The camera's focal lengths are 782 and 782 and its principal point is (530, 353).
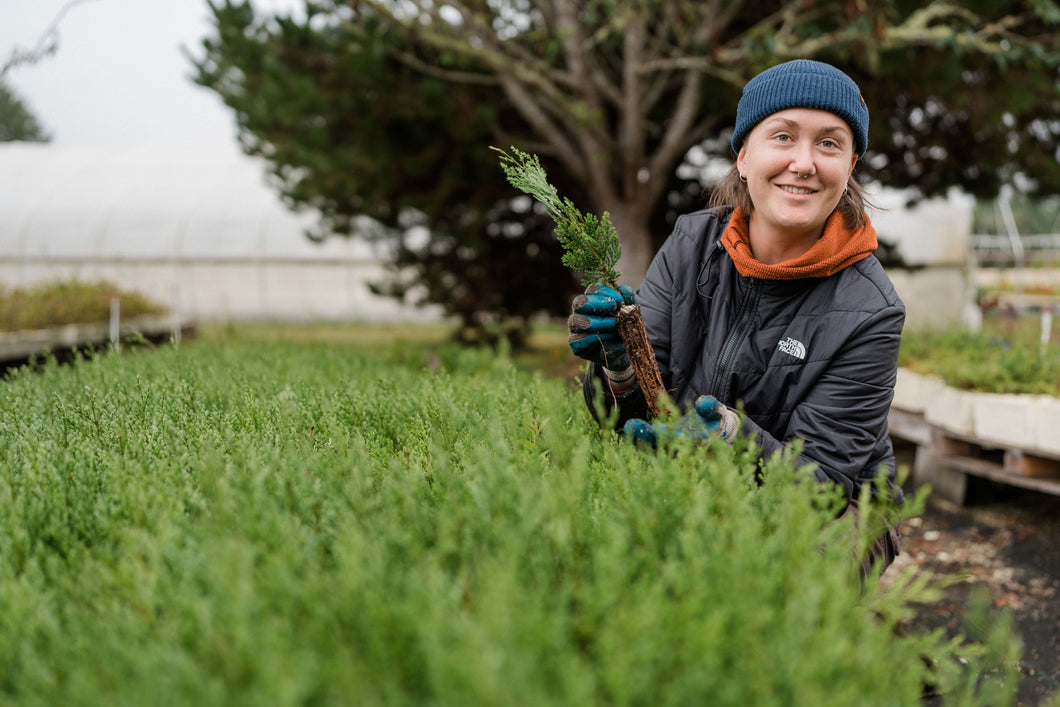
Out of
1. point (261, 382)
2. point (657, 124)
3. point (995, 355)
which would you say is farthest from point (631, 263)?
point (261, 382)

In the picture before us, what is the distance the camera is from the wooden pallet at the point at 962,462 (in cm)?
457

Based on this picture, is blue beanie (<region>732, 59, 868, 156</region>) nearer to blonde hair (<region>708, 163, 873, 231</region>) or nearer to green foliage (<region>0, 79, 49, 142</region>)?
blonde hair (<region>708, 163, 873, 231</region>)

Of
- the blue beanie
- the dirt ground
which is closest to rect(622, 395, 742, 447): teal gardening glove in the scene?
the blue beanie

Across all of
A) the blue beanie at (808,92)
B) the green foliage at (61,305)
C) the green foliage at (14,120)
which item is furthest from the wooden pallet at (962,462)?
the green foliage at (14,120)

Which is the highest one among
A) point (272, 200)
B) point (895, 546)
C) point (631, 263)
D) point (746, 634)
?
point (272, 200)

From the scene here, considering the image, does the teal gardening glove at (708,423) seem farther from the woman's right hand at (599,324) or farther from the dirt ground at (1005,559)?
the dirt ground at (1005,559)

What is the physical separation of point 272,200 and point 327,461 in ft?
72.4

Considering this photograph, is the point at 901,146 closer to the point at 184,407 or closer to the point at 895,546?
the point at 895,546

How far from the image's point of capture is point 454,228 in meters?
9.32

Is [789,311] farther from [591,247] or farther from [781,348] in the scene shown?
[591,247]

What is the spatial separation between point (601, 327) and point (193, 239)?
21.9 metres

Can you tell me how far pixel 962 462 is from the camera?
513 cm

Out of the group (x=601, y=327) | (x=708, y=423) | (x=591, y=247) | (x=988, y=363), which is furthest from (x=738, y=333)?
(x=988, y=363)

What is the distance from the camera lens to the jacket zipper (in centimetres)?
239
